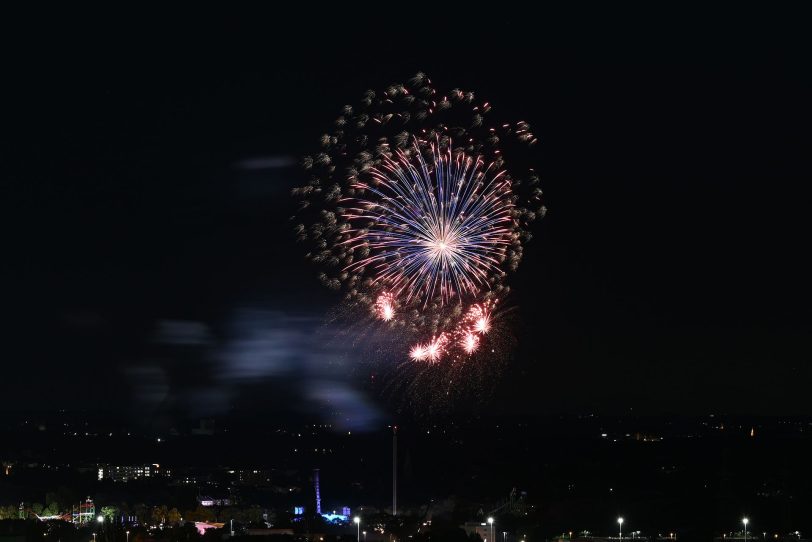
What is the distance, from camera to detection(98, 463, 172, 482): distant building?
66.8m

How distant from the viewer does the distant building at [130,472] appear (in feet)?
219

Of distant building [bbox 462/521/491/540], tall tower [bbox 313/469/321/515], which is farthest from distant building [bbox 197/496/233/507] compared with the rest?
distant building [bbox 462/521/491/540]

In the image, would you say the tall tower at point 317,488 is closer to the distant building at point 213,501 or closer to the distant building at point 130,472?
the distant building at point 213,501

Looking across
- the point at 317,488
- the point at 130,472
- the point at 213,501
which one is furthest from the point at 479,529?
the point at 130,472

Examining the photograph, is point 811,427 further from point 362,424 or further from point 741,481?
point 741,481

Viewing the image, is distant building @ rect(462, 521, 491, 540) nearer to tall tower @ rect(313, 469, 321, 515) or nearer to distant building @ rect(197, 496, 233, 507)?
tall tower @ rect(313, 469, 321, 515)

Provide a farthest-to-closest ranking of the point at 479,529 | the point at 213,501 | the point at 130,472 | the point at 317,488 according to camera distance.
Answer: the point at 130,472, the point at 317,488, the point at 213,501, the point at 479,529

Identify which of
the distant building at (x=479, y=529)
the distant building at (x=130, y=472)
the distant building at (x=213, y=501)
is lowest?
the distant building at (x=479, y=529)

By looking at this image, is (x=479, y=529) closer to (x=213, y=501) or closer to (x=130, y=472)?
(x=213, y=501)

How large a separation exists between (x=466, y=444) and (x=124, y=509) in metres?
41.3

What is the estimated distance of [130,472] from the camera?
7206cm

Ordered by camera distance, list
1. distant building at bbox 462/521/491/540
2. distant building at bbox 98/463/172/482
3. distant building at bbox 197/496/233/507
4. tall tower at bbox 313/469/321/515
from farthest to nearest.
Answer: distant building at bbox 98/463/172/482 < distant building at bbox 197/496/233/507 < tall tower at bbox 313/469/321/515 < distant building at bbox 462/521/491/540

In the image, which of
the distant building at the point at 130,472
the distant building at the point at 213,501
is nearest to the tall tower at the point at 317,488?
the distant building at the point at 213,501

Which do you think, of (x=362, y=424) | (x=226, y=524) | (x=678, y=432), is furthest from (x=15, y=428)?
(x=226, y=524)
